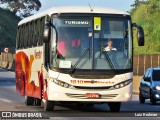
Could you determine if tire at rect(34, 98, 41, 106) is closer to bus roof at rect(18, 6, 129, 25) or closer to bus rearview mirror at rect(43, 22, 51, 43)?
bus roof at rect(18, 6, 129, 25)

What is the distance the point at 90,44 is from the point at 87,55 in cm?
35

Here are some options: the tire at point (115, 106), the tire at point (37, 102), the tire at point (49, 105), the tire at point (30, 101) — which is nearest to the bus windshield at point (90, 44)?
the tire at point (49, 105)

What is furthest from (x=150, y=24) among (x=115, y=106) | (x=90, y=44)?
(x=90, y=44)

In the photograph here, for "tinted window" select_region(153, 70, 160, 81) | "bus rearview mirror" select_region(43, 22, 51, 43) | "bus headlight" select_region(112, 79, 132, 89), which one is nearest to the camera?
"bus rearview mirror" select_region(43, 22, 51, 43)

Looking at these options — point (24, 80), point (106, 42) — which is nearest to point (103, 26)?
point (106, 42)

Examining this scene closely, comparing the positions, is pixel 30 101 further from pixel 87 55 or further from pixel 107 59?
pixel 107 59

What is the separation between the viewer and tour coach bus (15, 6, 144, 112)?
19281 millimetres

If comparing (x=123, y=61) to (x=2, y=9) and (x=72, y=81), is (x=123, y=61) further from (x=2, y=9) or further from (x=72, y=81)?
(x=2, y=9)

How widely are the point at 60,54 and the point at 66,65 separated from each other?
0.38 m

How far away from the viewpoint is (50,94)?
1933 centimetres

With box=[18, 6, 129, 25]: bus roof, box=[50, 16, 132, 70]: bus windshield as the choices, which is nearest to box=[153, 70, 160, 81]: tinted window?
box=[18, 6, 129, 25]: bus roof

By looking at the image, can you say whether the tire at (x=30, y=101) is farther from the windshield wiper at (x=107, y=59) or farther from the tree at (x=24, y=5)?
the tree at (x=24, y=5)

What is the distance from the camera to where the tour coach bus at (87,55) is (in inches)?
759

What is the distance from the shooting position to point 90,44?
19.7m
